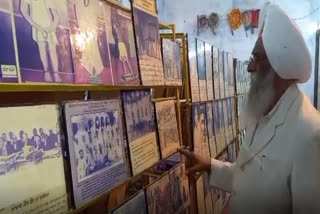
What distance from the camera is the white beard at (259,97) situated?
1795 mm

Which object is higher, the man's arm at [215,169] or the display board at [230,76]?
the display board at [230,76]

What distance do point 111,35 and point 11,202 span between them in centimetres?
75

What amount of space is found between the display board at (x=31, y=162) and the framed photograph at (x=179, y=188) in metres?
1.10

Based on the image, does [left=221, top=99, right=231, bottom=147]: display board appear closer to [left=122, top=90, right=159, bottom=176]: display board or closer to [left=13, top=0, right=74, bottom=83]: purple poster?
[left=122, top=90, right=159, bottom=176]: display board

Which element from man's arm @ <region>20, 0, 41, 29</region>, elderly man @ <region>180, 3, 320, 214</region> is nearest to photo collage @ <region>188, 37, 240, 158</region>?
elderly man @ <region>180, 3, 320, 214</region>

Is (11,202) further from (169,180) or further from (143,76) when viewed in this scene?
(169,180)

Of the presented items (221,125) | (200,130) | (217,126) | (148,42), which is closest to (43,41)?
(148,42)

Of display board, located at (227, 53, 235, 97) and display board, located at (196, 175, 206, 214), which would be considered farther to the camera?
display board, located at (227, 53, 235, 97)

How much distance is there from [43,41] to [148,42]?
0.82 meters

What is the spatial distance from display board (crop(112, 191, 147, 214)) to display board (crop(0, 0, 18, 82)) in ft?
2.32

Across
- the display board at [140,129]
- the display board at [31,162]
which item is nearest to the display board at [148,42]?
the display board at [140,129]

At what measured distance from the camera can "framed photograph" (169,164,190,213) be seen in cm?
215

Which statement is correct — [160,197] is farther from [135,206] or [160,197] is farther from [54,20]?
[54,20]

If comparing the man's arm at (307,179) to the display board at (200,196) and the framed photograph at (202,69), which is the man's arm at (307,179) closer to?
the display board at (200,196)
